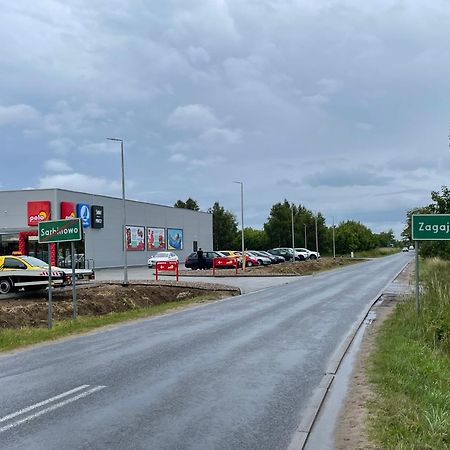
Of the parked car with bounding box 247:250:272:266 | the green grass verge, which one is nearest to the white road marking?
the green grass verge

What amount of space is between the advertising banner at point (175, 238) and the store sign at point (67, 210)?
20.5m

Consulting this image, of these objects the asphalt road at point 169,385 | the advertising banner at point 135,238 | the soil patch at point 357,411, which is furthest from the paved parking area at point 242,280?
the advertising banner at point 135,238

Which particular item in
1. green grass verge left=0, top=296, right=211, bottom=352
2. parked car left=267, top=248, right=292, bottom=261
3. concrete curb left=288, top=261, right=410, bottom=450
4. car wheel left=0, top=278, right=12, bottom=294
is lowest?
green grass verge left=0, top=296, right=211, bottom=352

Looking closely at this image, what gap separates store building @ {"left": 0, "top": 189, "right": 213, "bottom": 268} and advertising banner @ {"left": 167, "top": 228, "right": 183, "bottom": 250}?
12 cm

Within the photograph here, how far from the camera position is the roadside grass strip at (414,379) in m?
5.57

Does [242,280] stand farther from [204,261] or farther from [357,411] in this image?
[357,411]

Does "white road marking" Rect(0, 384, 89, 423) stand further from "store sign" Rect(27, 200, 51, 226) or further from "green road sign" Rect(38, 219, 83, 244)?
"store sign" Rect(27, 200, 51, 226)

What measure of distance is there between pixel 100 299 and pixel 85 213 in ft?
112

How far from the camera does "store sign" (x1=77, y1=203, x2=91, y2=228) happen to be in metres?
53.2

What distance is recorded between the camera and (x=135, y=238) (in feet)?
208

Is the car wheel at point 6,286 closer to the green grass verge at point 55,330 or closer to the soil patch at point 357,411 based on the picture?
the green grass verge at point 55,330

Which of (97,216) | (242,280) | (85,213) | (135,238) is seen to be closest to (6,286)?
(242,280)

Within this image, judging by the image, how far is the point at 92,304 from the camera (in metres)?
20.4

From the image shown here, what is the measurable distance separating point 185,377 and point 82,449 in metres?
3.35
